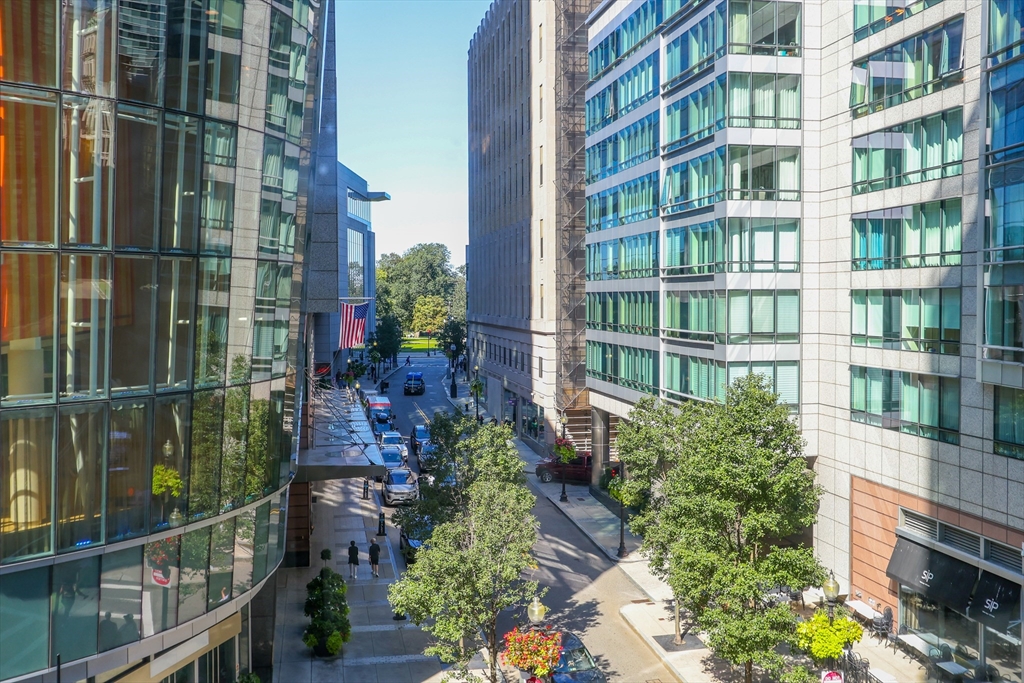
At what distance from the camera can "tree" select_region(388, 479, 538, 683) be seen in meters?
21.2

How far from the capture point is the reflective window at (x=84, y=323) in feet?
49.1

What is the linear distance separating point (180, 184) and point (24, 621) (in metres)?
7.78

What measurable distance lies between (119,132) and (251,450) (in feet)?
23.5

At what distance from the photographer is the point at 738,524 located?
2430 centimetres

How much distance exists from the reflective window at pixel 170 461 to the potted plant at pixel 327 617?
9894 mm

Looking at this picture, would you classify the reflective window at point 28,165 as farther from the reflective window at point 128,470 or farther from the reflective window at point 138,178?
the reflective window at point 128,470

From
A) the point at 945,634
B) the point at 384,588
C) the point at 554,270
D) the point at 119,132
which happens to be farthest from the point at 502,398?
the point at 119,132

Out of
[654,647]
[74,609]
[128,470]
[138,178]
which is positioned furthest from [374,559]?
[138,178]

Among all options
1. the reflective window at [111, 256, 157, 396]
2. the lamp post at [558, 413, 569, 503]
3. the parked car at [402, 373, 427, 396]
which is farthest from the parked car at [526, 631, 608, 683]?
the parked car at [402, 373, 427, 396]

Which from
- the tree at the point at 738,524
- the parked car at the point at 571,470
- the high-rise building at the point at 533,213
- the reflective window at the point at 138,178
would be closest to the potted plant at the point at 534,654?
the tree at the point at 738,524

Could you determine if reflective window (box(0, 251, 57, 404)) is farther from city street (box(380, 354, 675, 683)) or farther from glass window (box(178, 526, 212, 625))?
city street (box(380, 354, 675, 683))

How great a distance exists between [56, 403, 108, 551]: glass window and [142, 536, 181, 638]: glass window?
1.37 m

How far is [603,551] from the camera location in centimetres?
3728

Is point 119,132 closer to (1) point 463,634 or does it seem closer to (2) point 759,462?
(1) point 463,634
